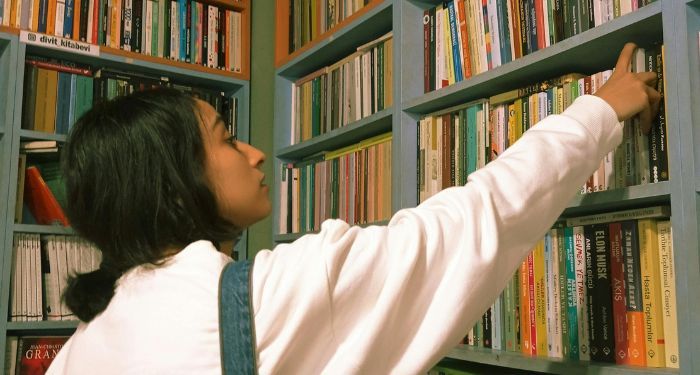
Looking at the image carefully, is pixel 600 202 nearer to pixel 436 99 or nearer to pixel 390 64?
pixel 436 99

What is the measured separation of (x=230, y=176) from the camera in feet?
3.02

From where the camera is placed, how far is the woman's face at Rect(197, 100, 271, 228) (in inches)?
35.7

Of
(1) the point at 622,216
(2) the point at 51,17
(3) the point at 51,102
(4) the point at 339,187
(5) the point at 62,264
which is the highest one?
(2) the point at 51,17

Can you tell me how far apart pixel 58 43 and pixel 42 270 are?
64 cm

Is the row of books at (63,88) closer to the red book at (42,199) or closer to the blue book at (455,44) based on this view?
the red book at (42,199)

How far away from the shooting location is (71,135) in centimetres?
93

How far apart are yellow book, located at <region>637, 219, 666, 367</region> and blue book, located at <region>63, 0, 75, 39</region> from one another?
1.61 meters

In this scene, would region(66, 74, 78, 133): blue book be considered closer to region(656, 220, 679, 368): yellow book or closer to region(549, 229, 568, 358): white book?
region(549, 229, 568, 358): white book

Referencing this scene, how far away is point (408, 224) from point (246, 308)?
221 mm

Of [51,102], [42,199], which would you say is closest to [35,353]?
[42,199]

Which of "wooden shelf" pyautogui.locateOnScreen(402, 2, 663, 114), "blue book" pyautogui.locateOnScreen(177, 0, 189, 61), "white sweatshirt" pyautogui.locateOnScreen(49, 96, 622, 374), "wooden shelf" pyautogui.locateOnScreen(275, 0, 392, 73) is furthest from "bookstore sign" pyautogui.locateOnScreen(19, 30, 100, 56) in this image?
"white sweatshirt" pyautogui.locateOnScreen(49, 96, 622, 374)

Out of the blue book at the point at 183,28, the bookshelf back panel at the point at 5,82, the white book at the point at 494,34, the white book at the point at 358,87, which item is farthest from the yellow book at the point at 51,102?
the white book at the point at 494,34

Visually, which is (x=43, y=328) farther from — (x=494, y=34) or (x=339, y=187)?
(x=494, y=34)

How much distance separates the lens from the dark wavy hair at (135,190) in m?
0.84
